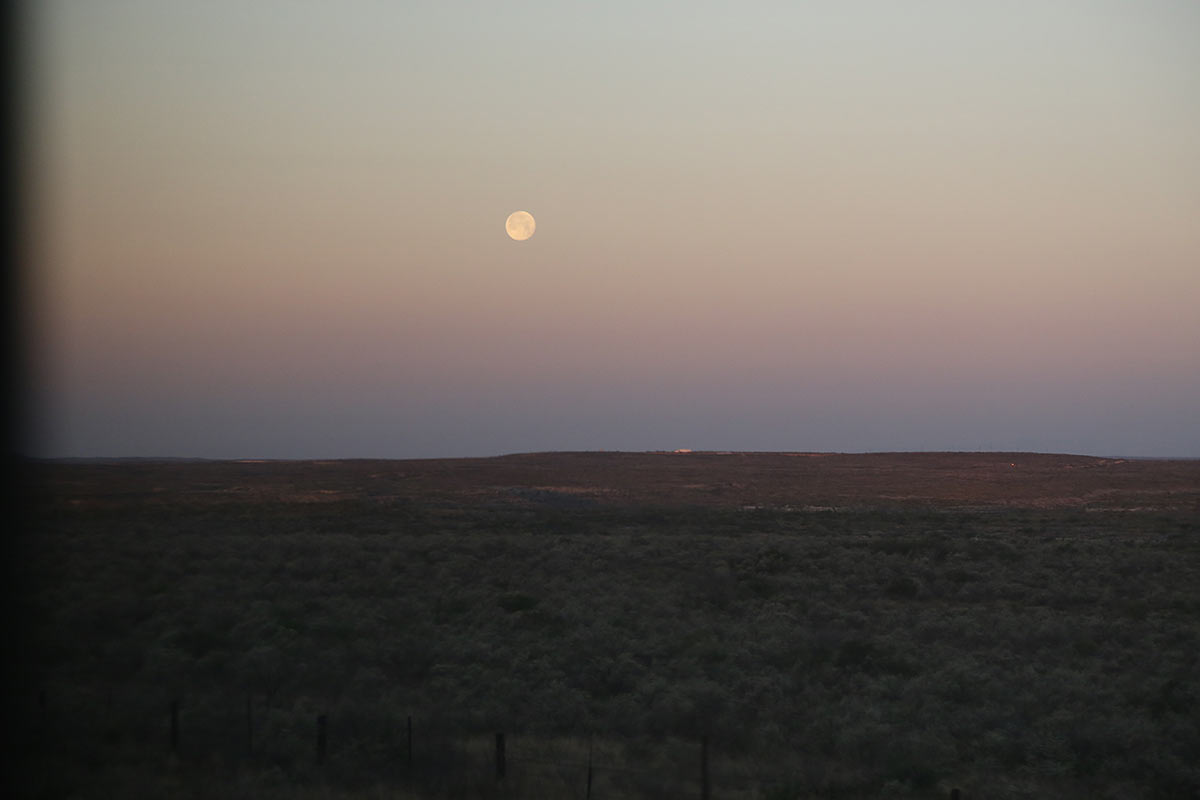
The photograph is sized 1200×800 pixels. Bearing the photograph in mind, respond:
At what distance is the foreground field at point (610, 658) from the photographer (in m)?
Result: 13.0

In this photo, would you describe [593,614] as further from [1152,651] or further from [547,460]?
[547,460]

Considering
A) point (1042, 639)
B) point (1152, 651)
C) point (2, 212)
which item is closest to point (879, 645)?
point (1042, 639)

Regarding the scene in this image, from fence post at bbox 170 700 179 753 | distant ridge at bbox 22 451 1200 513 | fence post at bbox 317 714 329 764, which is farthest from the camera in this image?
distant ridge at bbox 22 451 1200 513

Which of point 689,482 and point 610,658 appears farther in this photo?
point 689,482

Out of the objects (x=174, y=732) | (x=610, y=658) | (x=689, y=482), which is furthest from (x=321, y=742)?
(x=689, y=482)

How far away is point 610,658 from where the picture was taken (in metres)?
19.7

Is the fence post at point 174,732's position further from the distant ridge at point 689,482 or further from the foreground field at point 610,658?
the distant ridge at point 689,482

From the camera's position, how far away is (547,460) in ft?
369

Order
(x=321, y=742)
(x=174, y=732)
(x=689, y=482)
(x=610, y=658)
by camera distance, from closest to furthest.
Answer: (x=321, y=742)
(x=174, y=732)
(x=610, y=658)
(x=689, y=482)

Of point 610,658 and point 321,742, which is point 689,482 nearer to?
point 610,658

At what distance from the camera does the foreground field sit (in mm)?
13008

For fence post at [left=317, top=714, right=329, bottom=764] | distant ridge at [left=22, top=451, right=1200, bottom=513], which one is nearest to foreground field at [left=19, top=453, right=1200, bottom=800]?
fence post at [left=317, top=714, right=329, bottom=764]

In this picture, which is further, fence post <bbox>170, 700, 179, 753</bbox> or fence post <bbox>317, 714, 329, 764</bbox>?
fence post <bbox>170, 700, 179, 753</bbox>

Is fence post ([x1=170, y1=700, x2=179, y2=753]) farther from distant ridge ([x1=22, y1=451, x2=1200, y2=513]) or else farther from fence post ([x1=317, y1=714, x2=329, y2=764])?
distant ridge ([x1=22, y1=451, x2=1200, y2=513])
